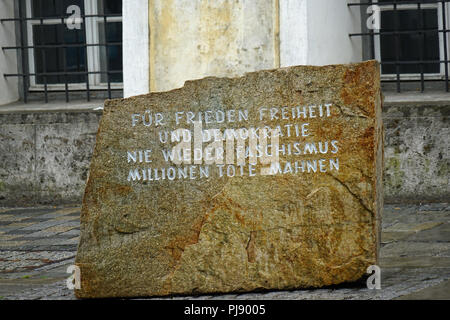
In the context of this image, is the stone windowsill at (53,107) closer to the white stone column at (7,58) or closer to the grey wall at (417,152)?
the white stone column at (7,58)

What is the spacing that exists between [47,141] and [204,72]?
2.19 meters

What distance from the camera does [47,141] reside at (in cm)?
920

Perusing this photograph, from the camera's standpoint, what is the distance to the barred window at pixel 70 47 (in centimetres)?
966

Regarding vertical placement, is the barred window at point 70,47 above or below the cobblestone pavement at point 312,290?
above

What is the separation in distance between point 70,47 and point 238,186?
5082mm

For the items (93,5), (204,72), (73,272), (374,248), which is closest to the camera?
(374,248)

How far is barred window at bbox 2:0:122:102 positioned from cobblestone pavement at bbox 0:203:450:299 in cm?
147

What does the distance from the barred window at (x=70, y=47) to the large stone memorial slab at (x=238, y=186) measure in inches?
167

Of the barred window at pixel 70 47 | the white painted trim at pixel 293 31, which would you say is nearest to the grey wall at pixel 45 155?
the barred window at pixel 70 47

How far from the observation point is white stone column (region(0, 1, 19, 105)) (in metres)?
9.60

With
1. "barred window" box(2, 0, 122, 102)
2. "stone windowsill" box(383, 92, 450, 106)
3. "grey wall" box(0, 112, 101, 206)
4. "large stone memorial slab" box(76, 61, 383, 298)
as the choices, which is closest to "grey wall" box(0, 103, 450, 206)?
"grey wall" box(0, 112, 101, 206)

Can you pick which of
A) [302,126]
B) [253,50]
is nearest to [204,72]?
[253,50]

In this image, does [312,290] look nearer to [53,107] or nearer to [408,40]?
[408,40]
